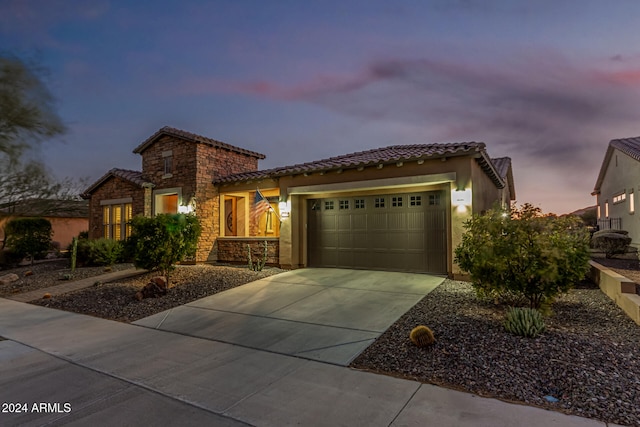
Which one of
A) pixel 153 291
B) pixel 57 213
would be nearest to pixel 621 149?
pixel 153 291

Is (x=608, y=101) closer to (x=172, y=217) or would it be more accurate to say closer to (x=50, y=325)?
(x=172, y=217)

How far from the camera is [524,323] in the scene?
4.36 metres

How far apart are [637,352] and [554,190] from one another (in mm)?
20515

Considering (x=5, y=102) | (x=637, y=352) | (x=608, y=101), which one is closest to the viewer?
(x=637, y=352)

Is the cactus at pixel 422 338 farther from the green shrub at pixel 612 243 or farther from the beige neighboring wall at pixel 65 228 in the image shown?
the beige neighboring wall at pixel 65 228

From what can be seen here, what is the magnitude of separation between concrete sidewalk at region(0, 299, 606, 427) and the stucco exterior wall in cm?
1538

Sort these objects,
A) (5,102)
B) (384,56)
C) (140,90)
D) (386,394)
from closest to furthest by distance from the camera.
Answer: (386,394) → (384,56) → (5,102) → (140,90)

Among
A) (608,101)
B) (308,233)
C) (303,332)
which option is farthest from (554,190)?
(303,332)

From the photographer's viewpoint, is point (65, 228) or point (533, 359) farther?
point (65, 228)

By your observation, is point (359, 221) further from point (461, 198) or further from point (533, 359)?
point (533, 359)

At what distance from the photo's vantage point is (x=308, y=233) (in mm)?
11102

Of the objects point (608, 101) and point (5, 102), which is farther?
point (608, 101)

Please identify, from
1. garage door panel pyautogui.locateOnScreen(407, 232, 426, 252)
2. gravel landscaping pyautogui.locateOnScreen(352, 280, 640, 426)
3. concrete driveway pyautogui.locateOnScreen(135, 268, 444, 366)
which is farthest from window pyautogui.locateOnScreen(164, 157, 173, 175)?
gravel landscaping pyautogui.locateOnScreen(352, 280, 640, 426)

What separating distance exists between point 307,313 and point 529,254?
3839 mm
